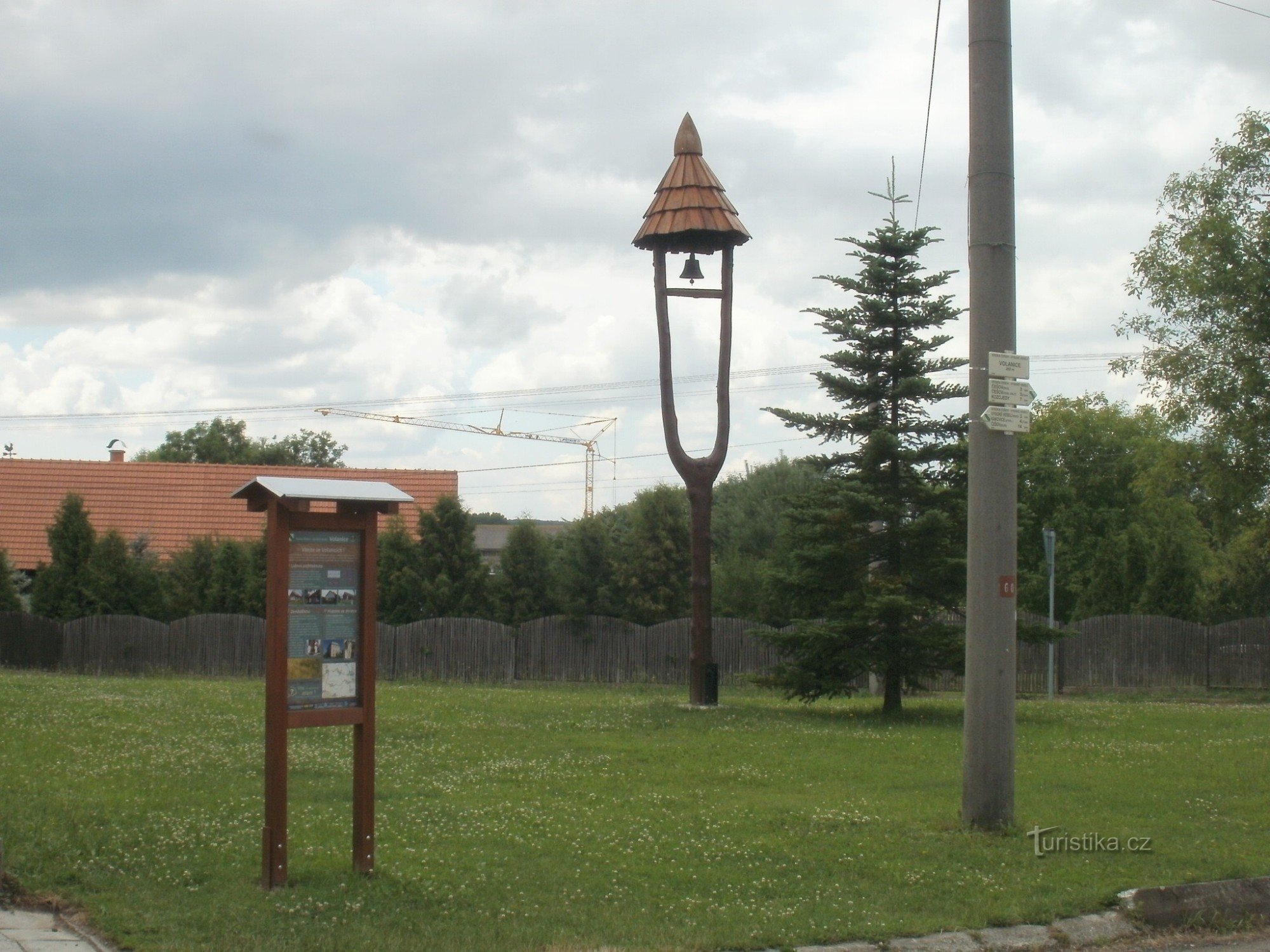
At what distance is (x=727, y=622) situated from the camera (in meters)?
33.0

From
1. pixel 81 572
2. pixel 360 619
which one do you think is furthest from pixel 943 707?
pixel 81 572

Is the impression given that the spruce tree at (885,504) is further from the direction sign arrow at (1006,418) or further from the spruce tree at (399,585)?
the spruce tree at (399,585)

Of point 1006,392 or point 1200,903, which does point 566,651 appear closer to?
point 1006,392

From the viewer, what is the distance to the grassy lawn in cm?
696

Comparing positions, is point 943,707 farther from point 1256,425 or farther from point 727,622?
point 727,622

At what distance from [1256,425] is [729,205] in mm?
11201

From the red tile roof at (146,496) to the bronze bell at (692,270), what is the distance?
21.1 meters

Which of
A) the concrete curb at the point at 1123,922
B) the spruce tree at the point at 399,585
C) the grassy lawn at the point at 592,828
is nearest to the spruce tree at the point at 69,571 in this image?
the spruce tree at the point at 399,585

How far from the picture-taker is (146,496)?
4216 cm

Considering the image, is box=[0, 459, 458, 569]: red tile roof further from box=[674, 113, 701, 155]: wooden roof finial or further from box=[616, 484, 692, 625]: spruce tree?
box=[674, 113, 701, 155]: wooden roof finial

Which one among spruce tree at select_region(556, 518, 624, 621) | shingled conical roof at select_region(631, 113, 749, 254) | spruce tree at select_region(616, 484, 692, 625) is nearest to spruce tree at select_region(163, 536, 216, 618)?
spruce tree at select_region(556, 518, 624, 621)

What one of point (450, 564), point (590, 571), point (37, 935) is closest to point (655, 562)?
point (590, 571)

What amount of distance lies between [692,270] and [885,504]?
456cm

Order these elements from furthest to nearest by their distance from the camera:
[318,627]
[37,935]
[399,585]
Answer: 1. [399,585]
2. [318,627]
3. [37,935]
